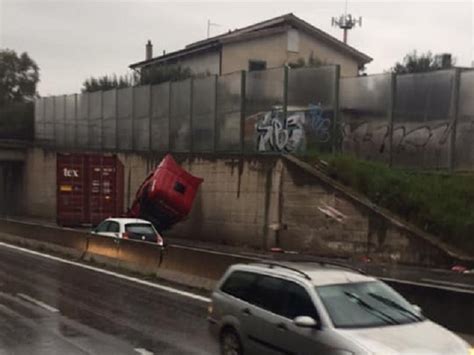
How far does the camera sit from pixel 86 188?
34531 mm

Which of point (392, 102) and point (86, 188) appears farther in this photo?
point (86, 188)

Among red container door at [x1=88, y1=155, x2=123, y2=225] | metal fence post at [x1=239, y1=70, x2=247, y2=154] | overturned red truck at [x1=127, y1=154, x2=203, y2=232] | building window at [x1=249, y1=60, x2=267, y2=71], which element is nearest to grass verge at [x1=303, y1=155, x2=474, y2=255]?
metal fence post at [x1=239, y1=70, x2=247, y2=154]

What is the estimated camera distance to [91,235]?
23.4 meters

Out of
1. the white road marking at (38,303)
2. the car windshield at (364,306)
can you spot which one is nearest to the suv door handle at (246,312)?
the car windshield at (364,306)

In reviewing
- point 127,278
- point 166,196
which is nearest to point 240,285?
point 127,278

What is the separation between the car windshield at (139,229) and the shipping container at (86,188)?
11.1 metres

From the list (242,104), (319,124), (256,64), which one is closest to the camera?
(319,124)

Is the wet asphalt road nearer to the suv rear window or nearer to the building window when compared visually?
the suv rear window

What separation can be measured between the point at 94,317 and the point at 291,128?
2009cm

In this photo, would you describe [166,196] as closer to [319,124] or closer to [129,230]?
[319,124]

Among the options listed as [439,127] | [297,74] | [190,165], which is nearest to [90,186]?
[190,165]

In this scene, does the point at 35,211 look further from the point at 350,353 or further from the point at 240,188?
the point at 350,353

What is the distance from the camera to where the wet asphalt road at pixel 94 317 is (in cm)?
1061

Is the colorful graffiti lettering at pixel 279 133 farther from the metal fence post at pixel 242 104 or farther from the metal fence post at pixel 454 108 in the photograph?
the metal fence post at pixel 454 108
